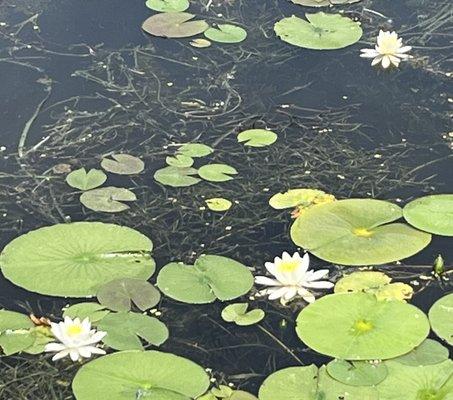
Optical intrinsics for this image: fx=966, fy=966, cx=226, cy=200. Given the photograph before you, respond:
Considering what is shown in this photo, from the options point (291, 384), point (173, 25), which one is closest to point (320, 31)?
point (173, 25)

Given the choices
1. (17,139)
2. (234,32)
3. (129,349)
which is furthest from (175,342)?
(234,32)

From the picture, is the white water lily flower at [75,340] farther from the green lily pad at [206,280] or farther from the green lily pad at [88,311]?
the green lily pad at [206,280]

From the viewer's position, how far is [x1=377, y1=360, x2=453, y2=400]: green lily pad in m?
1.89

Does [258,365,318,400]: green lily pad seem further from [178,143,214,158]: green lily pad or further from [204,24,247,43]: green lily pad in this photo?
[204,24,247,43]: green lily pad

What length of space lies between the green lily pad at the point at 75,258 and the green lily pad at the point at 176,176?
246 millimetres

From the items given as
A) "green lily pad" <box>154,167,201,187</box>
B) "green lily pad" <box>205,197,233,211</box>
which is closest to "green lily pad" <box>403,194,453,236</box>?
"green lily pad" <box>205,197,233,211</box>

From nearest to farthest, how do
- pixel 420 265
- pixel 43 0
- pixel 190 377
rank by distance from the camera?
pixel 190 377
pixel 420 265
pixel 43 0

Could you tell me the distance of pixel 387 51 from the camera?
3.13 m

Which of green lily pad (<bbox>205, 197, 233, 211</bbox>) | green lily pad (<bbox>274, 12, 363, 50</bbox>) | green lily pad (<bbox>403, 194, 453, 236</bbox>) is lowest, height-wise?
green lily pad (<bbox>205, 197, 233, 211</bbox>)

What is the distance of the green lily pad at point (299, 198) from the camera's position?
98.7 inches

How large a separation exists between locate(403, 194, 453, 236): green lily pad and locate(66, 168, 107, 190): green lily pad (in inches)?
31.9

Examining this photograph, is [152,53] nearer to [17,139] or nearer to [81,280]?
[17,139]

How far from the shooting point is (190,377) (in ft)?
6.46

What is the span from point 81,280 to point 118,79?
3.38 feet
